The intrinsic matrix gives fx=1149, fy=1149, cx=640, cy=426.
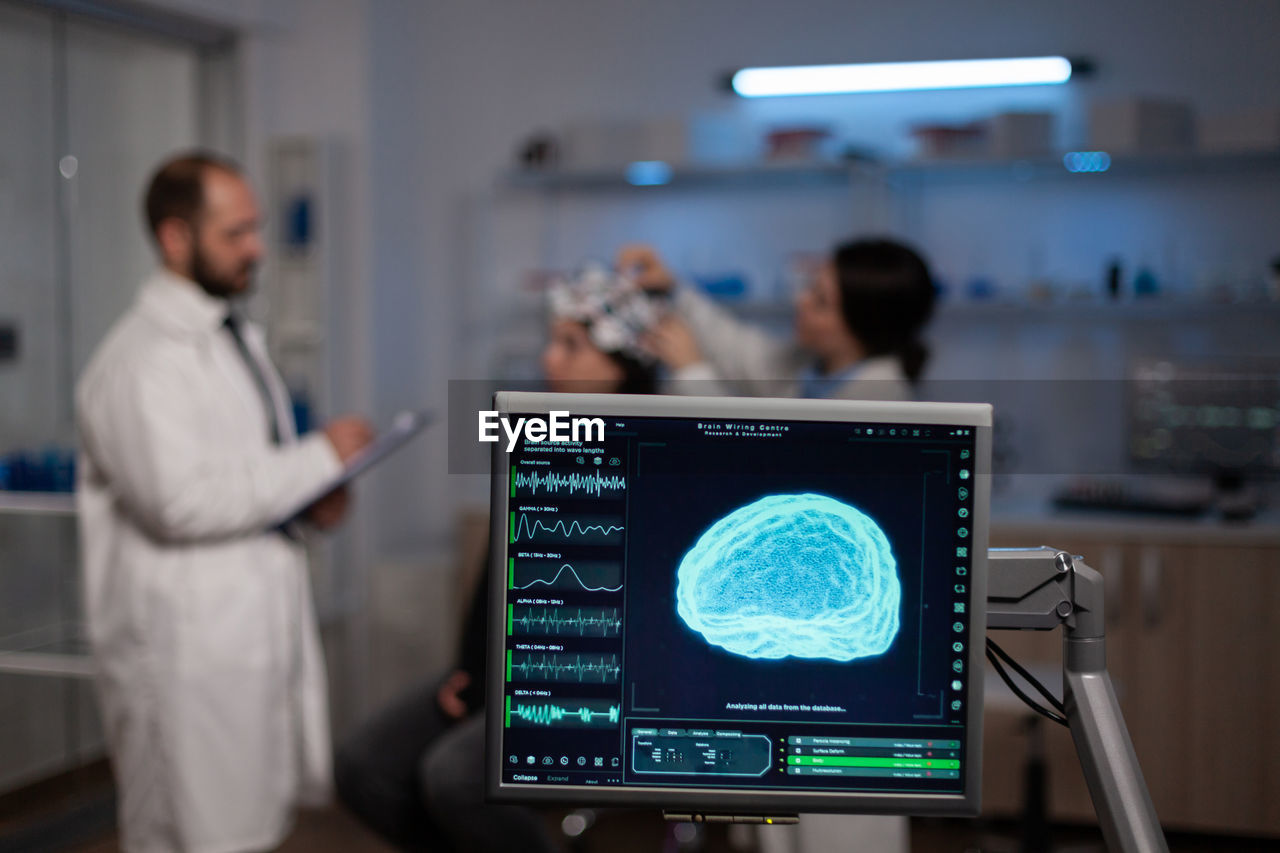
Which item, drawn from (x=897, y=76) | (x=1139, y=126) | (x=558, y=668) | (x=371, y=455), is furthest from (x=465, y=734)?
(x=897, y=76)

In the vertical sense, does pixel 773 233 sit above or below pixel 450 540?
above

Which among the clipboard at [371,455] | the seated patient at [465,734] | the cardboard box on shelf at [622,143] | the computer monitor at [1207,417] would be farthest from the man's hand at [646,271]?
the computer monitor at [1207,417]

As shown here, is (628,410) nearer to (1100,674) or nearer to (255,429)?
(1100,674)

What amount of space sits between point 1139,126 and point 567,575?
9.55 ft

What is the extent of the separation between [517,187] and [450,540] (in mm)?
1346

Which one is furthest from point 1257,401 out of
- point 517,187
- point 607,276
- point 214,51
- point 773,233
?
point 214,51

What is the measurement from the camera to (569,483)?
1083 mm

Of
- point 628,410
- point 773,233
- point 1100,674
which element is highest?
point 773,233

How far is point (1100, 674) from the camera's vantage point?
Result: 1.11 meters

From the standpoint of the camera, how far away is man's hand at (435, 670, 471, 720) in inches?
85.7

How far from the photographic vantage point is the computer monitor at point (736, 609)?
108 centimetres

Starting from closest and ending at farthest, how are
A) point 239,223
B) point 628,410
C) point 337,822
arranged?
point 628,410 < point 239,223 < point 337,822

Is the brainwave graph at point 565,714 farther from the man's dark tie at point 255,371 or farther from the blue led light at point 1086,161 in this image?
the blue led light at point 1086,161

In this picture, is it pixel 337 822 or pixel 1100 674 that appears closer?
pixel 1100 674
